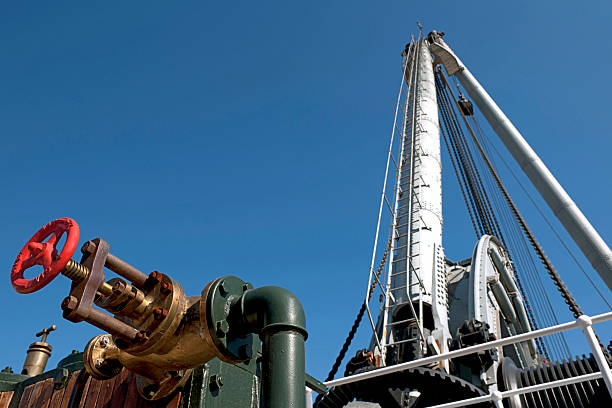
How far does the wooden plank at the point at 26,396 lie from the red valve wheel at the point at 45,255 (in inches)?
98.4

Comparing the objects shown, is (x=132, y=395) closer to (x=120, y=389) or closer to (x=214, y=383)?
(x=120, y=389)

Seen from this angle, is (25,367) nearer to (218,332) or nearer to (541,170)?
(218,332)

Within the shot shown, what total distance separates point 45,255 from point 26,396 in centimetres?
285

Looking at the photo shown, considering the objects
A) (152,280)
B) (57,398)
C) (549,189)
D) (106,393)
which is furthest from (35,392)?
(549,189)

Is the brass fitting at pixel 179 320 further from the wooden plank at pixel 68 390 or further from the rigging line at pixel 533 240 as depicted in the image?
the rigging line at pixel 533 240

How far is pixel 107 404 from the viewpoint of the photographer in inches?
126

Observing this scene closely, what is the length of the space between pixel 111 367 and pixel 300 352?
1470mm

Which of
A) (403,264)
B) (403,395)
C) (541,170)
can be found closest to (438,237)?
(403,264)

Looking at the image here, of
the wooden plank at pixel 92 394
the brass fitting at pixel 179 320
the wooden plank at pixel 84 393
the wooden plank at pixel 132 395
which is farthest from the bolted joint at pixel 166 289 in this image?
the wooden plank at pixel 84 393

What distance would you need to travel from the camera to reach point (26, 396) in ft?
13.9

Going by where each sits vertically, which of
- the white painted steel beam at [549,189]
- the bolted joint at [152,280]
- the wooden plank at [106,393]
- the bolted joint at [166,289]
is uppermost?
the white painted steel beam at [549,189]

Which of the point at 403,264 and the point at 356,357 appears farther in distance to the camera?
the point at 403,264

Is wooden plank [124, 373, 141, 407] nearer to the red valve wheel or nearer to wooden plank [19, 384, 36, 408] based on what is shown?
the red valve wheel

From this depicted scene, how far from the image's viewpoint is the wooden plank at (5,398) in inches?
172
